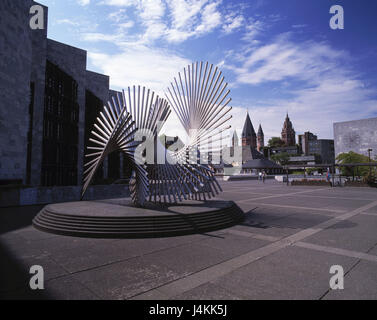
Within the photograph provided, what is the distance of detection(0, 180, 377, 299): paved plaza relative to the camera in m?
3.62

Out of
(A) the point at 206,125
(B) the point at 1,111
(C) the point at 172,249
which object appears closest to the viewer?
(C) the point at 172,249

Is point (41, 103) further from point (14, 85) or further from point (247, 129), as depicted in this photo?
point (247, 129)

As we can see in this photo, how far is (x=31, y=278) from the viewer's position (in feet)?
13.3

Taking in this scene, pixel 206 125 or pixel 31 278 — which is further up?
pixel 206 125

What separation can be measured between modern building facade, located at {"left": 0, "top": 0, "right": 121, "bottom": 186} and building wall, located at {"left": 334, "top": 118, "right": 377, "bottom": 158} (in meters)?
78.9

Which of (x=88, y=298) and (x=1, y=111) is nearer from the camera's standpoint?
(x=88, y=298)

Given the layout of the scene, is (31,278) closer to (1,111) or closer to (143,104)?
(143,104)

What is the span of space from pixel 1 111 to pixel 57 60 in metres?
9.65

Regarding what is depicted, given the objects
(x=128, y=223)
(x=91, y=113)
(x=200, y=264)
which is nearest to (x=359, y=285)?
(x=200, y=264)

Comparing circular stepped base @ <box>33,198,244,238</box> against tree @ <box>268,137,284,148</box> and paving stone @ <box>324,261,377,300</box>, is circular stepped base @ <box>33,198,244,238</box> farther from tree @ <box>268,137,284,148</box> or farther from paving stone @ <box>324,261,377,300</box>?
tree @ <box>268,137,284,148</box>

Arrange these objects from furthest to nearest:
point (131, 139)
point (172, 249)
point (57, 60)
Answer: point (57, 60), point (131, 139), point (172, 249)

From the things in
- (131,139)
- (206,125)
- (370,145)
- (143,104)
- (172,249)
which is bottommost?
(172,249)

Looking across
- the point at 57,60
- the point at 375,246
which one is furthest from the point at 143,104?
the point at 57,60

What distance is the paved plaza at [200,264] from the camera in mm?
3617
